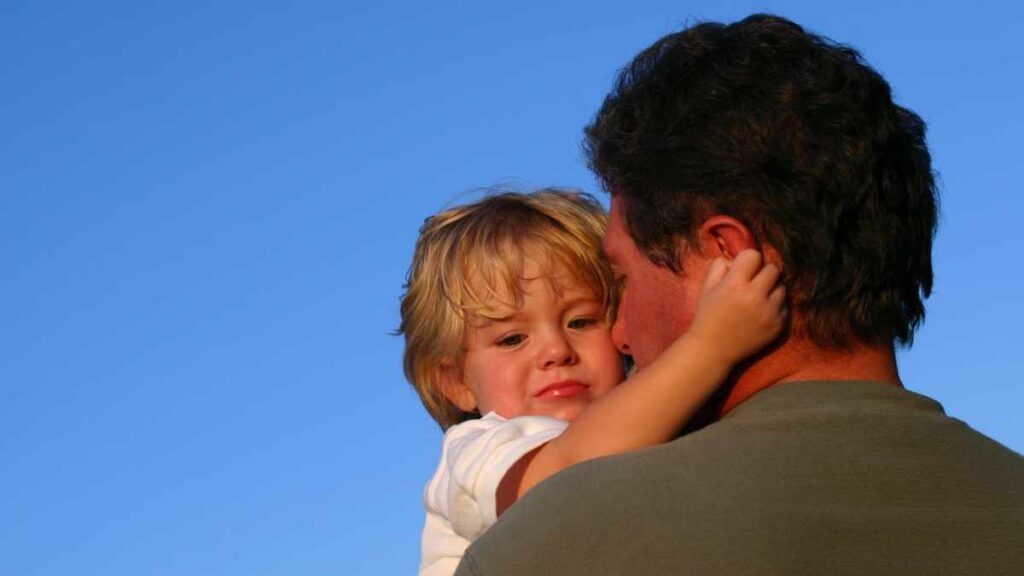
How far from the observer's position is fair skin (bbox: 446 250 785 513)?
3.09 meters

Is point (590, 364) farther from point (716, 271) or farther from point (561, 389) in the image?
point (716, 271)

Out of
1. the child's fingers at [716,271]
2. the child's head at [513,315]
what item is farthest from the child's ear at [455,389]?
the child's fingers at [716,271]

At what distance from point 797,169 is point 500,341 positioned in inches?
88.4

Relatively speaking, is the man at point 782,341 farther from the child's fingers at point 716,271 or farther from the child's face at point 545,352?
the child's face at point 545,352

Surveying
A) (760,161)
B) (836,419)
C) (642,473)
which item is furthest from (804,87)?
(642,473)

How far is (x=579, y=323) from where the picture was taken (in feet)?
16.9

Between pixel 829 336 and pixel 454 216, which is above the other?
pixel 454 216

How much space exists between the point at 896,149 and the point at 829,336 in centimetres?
51

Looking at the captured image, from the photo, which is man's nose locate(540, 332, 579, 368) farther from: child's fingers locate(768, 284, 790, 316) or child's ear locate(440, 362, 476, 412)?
child's fingers locate(768, 284, 790, 316)

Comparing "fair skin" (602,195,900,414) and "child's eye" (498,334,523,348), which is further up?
"child's eye" (498,334,523,348)

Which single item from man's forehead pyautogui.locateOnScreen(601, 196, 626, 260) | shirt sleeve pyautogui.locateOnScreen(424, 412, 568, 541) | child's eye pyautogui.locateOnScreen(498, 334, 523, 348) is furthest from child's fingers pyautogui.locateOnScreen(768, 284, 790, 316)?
child's eye pyautogui.locateOnScreen(498, 334, 523, 348)

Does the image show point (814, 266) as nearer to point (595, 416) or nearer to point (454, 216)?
point (595, 416)

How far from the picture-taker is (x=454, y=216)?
5594 mm

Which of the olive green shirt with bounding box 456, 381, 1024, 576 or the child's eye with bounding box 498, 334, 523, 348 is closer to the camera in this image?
the olive green shirt with bounding box 456, 381, 1024, 576
